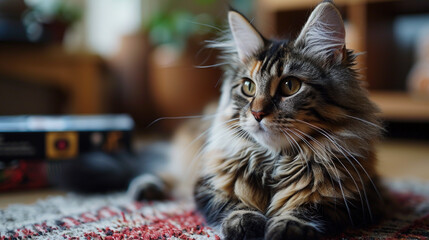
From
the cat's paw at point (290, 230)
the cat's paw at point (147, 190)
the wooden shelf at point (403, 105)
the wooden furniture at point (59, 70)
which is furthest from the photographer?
the wooden furniture at point (59, 70)

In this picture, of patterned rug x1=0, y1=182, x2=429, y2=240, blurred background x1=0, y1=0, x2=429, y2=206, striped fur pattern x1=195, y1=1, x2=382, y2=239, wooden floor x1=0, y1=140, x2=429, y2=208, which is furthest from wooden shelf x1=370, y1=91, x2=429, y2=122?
striped fur pattern x1=195, y1=1, x2=382, y2=239

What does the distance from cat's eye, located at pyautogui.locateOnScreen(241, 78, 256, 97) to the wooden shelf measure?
162cm

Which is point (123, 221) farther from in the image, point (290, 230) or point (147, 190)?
point (290, 230)

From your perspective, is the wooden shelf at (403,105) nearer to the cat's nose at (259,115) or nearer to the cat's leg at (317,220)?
the cat's leg at (317,220)

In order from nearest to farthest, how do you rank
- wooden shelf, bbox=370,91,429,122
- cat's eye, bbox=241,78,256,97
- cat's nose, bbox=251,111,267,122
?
cat's nose, bbox=251,111,267,122 → cat's eye, bbox=241,78,256,97 → wooden shelf, bbox=370,91,429,122

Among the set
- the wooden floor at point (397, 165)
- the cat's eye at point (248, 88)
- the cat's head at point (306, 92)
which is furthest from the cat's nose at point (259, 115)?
the wooden floor at point (397, 165)

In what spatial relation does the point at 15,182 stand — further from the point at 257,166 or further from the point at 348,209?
the point at 348,209

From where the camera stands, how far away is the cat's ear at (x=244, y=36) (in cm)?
113

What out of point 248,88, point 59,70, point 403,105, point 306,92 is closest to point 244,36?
point 248,88

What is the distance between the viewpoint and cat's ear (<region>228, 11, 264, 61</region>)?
3.69ft

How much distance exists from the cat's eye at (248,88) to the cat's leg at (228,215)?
28 cm

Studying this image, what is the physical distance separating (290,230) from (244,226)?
111mm

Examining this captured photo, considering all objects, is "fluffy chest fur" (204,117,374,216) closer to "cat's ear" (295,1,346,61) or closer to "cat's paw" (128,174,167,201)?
"cat's ear" (295,1,346,61)

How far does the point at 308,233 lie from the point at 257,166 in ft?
0.85
